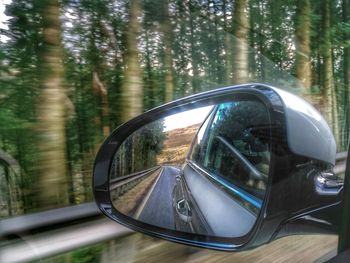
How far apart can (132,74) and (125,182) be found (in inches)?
26.9

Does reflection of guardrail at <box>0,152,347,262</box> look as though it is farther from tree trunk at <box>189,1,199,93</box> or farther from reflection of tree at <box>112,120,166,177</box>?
tree trunk at <box>189,1,199,93</box>

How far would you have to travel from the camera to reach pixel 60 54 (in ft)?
6.68

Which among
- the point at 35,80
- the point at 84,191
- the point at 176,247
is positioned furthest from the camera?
the point at 35,80

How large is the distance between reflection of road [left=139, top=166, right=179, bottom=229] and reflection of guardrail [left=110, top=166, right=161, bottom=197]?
0.07 meters

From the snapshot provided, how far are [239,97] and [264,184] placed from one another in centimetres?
27

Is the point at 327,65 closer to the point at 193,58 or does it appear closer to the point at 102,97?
the point at 193,58

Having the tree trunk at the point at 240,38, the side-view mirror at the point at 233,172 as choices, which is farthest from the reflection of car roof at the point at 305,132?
the tree trunk at the point at 240,38

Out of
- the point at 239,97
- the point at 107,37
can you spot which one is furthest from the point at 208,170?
the point at 107,37

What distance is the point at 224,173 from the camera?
124 cm

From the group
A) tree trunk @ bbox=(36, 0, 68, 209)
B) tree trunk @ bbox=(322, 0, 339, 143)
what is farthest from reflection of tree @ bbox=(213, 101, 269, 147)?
tree trunk @ bbox=(36, 0, 68, 209)

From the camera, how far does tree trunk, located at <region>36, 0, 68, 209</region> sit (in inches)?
75.8

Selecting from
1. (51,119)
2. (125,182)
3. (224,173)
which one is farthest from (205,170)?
(51,119)

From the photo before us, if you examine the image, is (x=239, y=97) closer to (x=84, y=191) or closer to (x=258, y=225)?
(x=258, y=225)

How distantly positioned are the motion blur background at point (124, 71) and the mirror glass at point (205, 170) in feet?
1.00
